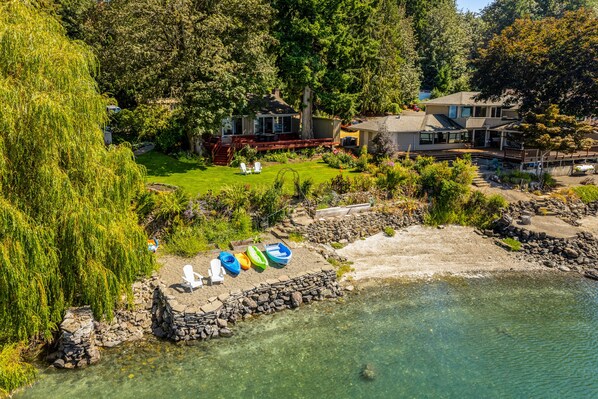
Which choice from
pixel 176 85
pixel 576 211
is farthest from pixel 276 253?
pixel 576 211

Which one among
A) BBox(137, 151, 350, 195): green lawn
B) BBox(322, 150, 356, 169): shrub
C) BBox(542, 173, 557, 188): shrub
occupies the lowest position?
BBox(542, 173, 557, 188): shrub

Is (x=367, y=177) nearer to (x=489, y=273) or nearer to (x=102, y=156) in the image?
(x=489, y=273)

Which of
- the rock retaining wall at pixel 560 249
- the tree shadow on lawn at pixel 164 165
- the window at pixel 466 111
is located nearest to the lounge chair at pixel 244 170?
the tree shadow on lawn at pixel 164 165

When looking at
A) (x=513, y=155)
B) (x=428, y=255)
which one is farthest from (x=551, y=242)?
(x=513, y=155)

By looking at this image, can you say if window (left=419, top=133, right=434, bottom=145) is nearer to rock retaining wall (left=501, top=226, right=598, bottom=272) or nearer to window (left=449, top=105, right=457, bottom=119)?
window (left=449, top=105, right=457, bottom=119)

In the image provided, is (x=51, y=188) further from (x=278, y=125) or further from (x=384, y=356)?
(x=278, y=125)

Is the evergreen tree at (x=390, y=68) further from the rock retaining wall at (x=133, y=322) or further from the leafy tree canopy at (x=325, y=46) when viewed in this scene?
the rock retaining wall at (x=133, y=322)

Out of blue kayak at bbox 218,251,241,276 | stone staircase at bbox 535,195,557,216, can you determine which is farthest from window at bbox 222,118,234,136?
stone staircase at bbox 535,195,557,216
